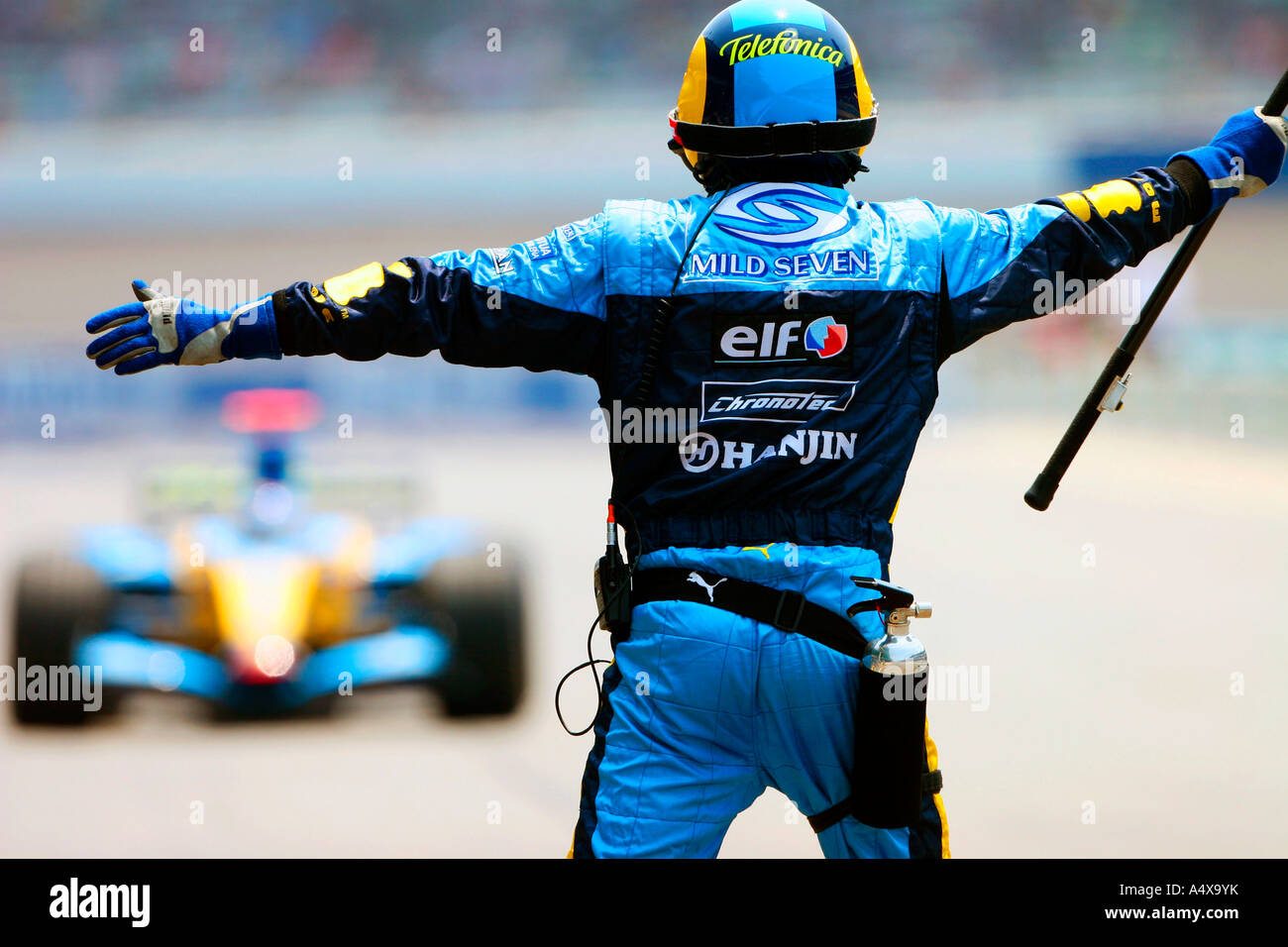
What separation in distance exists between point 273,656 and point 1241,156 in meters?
2.87

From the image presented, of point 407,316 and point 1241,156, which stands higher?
point 1241,156

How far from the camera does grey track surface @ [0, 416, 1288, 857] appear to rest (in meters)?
3.80

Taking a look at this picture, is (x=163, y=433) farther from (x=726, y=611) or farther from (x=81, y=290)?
(x=726, y=611)

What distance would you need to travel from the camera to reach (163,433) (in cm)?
1101

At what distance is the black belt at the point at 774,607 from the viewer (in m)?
2.02

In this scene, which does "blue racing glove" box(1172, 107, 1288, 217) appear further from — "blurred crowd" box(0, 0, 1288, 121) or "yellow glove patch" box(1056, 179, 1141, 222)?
"blurred crowd" box(0, 0, 1288, 121)

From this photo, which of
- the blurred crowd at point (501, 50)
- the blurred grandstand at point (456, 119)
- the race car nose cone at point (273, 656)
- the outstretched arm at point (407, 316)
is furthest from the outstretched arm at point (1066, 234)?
the blurred crowd at point (501, 50)

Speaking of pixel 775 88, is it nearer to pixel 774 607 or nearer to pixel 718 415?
pixel 718 415

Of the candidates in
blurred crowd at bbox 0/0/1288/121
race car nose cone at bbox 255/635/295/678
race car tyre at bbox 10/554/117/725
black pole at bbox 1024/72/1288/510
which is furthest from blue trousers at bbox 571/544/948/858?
blurred crowd at bbox 0/0/1288/121

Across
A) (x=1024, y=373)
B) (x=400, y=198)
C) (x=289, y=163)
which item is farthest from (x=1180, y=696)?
(x=289, y=163)

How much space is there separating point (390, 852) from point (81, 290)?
12479 mm

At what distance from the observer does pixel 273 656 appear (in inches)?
165

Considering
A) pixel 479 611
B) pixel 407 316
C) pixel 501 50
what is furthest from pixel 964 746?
pixel 501 50

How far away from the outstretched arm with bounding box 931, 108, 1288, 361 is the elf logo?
19 cm
